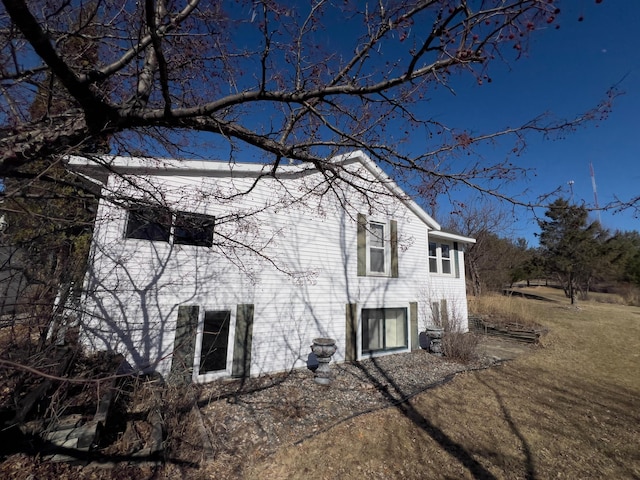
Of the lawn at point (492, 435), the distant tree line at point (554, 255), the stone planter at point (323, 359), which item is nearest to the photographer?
the lawn at point (492, 435)

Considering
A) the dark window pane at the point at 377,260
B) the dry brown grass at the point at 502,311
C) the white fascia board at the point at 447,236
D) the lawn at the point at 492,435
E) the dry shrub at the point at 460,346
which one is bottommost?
the lawn at the point at 492,435

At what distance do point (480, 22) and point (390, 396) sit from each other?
21.7 ft

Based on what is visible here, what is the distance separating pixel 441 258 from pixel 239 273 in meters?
9.60

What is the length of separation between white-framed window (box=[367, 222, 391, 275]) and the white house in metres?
0.06

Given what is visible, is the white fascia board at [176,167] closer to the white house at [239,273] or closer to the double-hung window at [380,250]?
the white house at [239,273]

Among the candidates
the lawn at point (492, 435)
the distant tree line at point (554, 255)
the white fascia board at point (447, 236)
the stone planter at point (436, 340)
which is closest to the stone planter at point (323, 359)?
the lawn at point (492, 435)

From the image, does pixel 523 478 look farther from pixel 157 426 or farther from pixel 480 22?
pixel 480 22

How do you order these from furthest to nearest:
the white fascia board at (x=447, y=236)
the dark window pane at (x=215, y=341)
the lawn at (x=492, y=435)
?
the white fascia board at (x=447, y=236) < the dark window pane at (x=215, y=341) < the lawn at (x=492, y=435)

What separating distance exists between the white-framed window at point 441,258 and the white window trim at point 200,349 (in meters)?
9.12

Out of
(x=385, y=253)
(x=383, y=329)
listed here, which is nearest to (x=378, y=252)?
(x=385, y=253)

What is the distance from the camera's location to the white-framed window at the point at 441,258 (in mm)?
12688

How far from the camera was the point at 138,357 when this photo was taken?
591 centimetres

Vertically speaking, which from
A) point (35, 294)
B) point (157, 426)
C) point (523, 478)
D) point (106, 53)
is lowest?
point (523, 478)

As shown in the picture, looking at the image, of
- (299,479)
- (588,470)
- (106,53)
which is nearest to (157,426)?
(299,479)
